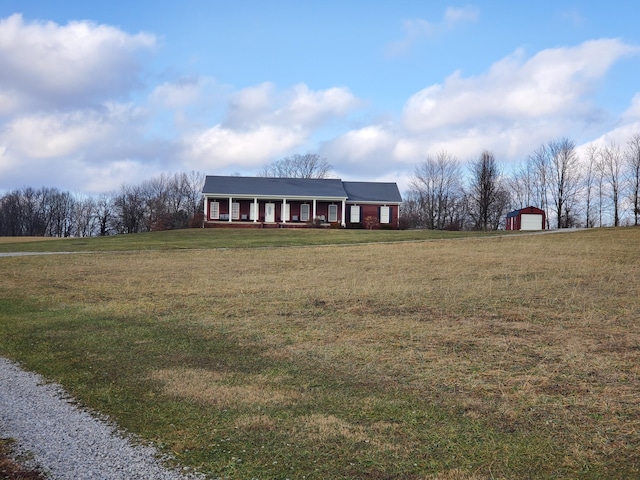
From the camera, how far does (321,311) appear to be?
11.7m

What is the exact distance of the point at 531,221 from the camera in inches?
1794

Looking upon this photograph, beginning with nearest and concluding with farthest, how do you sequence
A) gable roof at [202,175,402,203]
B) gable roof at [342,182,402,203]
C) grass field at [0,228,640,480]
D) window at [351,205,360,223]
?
grass field at [0,228,640,480], gable roof at [202,175,402,203], window at [351,205,360,223], gable roof at [342,182,402,203]

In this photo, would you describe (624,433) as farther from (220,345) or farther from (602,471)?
(220,345)

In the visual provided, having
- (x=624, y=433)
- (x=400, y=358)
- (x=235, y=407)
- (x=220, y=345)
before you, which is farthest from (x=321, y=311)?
(x=624, y=433)

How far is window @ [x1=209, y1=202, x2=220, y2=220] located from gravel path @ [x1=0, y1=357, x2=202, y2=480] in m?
41.5

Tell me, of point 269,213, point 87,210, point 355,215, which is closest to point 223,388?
point 269,213

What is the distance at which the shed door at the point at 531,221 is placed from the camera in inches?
1790

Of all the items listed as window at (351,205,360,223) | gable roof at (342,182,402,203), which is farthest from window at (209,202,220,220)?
window at (351,205,360,223)

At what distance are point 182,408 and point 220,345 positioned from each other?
3.19 metres

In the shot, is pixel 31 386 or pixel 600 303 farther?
pixel 600 303

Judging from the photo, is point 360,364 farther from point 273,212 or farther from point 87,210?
point 87,210

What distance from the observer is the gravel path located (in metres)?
4.21

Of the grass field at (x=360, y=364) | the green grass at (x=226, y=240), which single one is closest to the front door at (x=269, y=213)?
the green grass at (x=226, y=240)

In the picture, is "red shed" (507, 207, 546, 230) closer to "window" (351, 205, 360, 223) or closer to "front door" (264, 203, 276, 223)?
"window" (351, 205, 360, 223)
